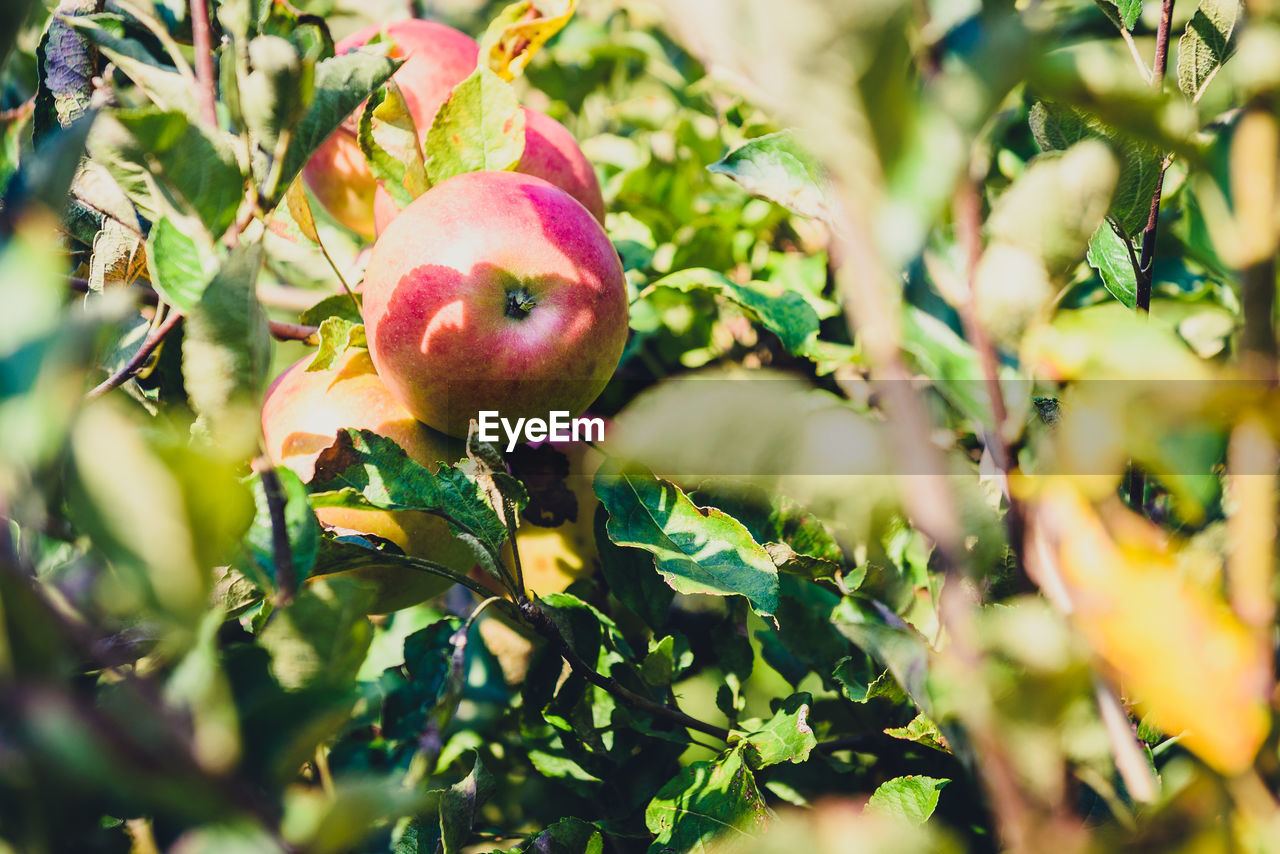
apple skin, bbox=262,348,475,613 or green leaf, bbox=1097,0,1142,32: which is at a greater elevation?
green leaf, bbox=1097,0,1142,32

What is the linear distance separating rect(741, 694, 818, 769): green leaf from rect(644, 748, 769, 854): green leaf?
0.06ft

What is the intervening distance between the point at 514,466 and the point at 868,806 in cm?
45

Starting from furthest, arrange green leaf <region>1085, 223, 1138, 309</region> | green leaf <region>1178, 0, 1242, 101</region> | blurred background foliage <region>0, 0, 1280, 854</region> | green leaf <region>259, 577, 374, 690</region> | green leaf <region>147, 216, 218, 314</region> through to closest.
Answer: green leaf <region>1085, 223, 1138, 309</region>, green leaf <region>1178, 0, 1242, 101</region>, green leaf <region>147, 216, 218, 314</region>, green leaf <region>259, 577, 374, 690</region>, blurred background foliage <region>0, 0, 1280, 854</region>

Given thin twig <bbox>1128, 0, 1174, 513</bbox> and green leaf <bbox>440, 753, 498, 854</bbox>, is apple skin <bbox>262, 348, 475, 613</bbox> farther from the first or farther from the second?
thin twig <bbox>1128, 0, 1174, 513</bbox>

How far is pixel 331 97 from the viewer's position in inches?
21.0

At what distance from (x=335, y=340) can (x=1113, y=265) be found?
0.69 metres

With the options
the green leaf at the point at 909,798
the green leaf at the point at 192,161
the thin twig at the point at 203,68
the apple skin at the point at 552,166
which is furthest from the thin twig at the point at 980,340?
the apple skin at the point at 552,166

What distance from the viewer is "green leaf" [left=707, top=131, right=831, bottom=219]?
0.69 m

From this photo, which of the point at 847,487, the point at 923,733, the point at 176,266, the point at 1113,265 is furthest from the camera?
the point at 1113,265

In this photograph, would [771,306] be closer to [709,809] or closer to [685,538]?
[685,538]

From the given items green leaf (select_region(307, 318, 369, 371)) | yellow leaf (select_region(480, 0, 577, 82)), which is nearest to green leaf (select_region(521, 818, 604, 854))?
green leaf (select_region(307, 318, 369, 371))

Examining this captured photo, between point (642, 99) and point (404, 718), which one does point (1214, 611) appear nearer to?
point (404, 718)

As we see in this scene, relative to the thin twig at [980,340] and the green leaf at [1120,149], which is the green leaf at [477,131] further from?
the thin twig at [980,340]

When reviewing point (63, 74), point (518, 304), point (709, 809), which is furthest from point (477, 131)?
point (709, 809)
